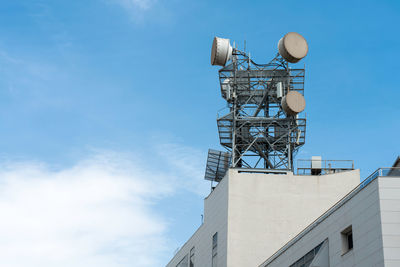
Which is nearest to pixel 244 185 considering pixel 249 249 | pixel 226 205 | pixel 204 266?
pixel 226 205

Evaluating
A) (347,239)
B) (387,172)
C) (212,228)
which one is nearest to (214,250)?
(212,228)

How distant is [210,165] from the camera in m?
69.2

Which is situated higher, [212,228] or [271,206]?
[271,206]

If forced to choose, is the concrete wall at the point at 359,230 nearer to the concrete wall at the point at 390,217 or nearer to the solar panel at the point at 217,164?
the concrete wall at the point at 390,217

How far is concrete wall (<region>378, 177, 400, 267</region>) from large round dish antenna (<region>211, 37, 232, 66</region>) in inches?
1334

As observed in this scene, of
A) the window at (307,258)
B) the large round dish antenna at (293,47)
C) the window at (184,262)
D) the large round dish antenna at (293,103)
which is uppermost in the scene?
the large round dish antenna at (293,47)

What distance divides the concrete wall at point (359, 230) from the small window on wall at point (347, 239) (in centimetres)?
18

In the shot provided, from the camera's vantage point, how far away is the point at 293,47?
200ft

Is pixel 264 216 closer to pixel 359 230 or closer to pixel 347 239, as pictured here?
pixel 347 239

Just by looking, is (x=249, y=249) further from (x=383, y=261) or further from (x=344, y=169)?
(x=383, y=261)

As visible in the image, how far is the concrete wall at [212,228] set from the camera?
58.0 metres

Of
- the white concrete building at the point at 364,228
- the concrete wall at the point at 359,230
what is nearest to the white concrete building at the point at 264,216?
the white concrete building at the point at 364,228

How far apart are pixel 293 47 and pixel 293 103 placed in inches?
226

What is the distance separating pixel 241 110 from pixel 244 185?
9974 mm
